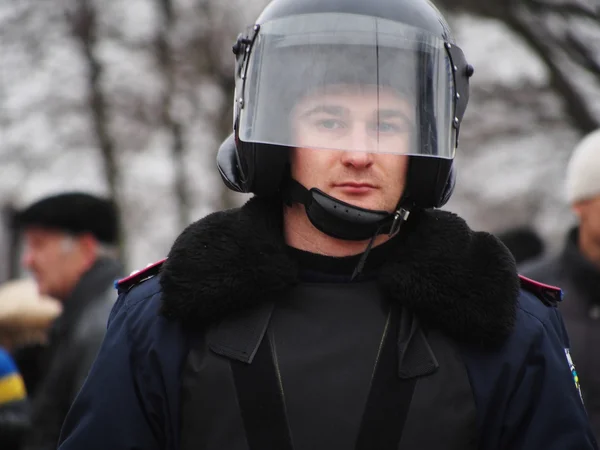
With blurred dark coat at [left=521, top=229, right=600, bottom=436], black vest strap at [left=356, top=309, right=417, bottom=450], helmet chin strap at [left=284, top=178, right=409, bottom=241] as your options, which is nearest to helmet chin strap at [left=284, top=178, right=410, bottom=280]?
helmet chin strap at [left=284, top=178, right=409, bottom=241]

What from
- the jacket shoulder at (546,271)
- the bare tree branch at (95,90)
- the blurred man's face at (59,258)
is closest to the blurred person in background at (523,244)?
the jacket shoulder at (546,271)

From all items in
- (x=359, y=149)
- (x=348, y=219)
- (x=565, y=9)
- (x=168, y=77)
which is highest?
(x=359, y=149)

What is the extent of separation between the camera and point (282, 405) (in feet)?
7.93

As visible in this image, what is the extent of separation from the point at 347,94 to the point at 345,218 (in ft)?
0.98

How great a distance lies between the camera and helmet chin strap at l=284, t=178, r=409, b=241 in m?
2.54

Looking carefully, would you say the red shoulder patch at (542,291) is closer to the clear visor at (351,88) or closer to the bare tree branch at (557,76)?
the clear visor at (351,88)

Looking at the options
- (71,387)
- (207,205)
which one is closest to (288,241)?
(71,387)

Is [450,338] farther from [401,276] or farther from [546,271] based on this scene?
[546,271]

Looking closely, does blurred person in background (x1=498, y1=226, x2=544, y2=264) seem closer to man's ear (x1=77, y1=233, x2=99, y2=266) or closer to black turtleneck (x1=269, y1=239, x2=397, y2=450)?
man's ear (x1=77, y1=233, x2=99, y2=266)

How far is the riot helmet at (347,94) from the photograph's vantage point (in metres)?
2.61

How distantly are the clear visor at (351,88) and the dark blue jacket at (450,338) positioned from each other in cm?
28

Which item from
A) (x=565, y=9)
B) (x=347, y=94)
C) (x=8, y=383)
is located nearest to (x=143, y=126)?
(x=565, y=9)

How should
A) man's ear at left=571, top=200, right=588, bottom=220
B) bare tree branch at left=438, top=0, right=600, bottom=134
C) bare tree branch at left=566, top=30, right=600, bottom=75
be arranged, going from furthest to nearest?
bare tree branch at left=438, top=0, right=600, bottom=134, bare tree branch at left=566, top=30, right=600, bottom=75, man's ear at left=571, top=200, right=588, bottom=220

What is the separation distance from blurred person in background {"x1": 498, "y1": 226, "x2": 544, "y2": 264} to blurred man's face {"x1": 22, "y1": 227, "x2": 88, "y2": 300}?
119 inches
